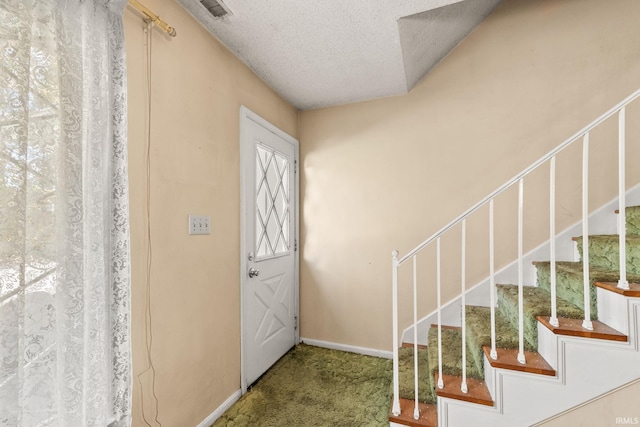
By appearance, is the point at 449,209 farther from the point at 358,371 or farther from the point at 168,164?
the point at 168,164

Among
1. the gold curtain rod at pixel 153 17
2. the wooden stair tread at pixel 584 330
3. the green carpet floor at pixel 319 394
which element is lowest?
the green carpet floor at pixel 319 394

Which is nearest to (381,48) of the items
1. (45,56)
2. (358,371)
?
(45,56)

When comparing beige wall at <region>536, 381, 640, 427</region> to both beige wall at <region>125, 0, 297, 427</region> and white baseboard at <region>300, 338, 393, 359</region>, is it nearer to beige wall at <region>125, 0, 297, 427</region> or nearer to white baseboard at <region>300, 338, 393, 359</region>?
white baseboard at <region>300, 338, 393, 359</region>

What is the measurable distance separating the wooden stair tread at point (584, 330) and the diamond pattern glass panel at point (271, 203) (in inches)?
75.7

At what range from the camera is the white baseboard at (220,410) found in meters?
1.69

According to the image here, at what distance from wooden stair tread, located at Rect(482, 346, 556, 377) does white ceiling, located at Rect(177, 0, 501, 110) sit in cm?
198

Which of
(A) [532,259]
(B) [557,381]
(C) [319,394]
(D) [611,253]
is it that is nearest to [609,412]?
(B) [557,381]

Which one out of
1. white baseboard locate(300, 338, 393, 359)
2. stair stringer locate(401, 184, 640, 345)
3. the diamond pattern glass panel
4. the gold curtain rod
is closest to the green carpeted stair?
stair stringer locate(401, 184, 640, 345)

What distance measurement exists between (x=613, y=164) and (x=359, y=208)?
192cm

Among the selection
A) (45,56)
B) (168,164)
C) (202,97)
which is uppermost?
(202,97)

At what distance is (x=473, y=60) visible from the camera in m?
2.31

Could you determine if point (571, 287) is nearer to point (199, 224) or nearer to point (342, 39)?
point (342, 39)

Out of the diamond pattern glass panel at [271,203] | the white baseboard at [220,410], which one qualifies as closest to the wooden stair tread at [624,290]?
the diamond pattern glass panel at [271,203]

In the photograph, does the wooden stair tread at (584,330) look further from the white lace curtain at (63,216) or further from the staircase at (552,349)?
the white lace curtain at (63,216)
